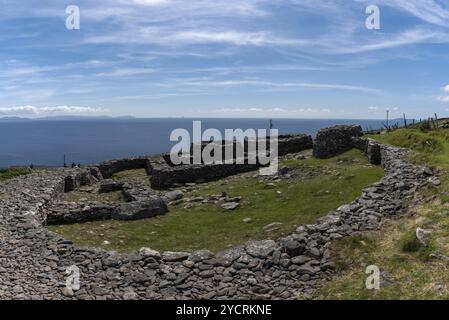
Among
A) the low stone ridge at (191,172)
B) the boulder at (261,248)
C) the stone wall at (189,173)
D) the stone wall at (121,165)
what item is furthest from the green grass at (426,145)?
the stone wall at (121,165)

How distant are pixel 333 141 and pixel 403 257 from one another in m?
22.6

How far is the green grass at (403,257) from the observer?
1136 cm

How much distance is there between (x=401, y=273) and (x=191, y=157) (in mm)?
26509

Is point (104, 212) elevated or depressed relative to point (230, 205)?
depressed

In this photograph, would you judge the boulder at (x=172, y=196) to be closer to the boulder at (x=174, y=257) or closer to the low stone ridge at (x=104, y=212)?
the low stone ridge at (x=104, y=212)

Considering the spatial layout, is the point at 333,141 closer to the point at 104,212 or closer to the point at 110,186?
the point at 110,186

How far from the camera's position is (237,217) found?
68.8 ft

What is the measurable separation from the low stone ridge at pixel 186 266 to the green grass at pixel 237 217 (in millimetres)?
1922

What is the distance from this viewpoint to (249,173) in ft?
106

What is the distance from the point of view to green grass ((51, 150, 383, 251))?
17.9 meters

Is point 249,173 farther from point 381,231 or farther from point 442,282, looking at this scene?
point 442,282

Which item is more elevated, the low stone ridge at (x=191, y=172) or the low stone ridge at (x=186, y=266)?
the low stone ridge at (x=191, y=172)

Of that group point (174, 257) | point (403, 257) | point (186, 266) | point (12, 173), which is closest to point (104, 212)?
point (174, 257)

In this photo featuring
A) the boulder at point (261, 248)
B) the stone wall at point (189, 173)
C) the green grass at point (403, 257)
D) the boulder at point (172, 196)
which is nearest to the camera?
the green grass at point (403, 257)
